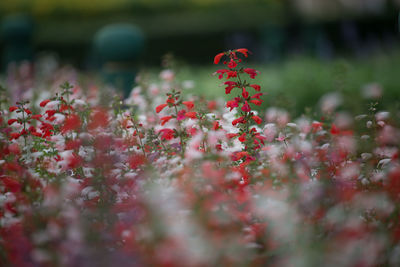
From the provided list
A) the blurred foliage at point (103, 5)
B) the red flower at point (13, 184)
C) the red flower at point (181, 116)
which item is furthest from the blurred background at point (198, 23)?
the red flower at point (13, 184)

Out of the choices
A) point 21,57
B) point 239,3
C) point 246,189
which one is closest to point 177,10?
point 239,3

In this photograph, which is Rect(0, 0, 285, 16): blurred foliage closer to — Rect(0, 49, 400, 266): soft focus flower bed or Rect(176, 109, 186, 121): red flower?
Rect(0, 49, 400, 266): soft focus flower bed

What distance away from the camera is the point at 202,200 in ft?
5.63

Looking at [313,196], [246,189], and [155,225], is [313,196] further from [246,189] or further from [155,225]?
[155,225]

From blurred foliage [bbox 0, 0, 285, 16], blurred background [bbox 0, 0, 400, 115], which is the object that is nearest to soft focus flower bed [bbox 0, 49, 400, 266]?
blurred background [bbox 0, 0, 400, 115]

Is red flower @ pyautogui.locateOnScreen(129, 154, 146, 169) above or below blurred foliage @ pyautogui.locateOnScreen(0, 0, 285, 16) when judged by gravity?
below

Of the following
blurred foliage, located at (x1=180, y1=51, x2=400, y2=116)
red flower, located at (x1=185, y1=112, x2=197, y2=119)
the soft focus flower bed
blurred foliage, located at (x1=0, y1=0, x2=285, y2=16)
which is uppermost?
blurred foliage, located at (x1=0, y1=0, x2=285, y2=16)

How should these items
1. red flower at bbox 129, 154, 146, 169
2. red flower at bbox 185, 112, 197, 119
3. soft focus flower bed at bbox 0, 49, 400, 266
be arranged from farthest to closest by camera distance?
red flower at bbox 185, 112, 197, 119
red flower at bbox 129, 154, 146, 169
soft focus flower bed at bbox 0, 49, 400, 266

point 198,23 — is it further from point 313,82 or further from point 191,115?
point 191,115

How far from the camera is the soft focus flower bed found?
143 cm

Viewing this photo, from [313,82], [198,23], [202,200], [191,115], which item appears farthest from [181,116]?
[198,23]

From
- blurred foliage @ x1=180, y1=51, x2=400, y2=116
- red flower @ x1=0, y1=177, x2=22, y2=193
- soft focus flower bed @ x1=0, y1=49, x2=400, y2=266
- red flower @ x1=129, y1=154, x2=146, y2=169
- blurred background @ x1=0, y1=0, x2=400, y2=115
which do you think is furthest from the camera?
blurred background @ x1=0, y1=0, x2=400, y2=115

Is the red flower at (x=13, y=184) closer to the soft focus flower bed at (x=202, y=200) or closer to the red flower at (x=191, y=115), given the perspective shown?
the soft focus flower bed at (x=202, y=200)

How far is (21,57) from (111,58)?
3.44m
